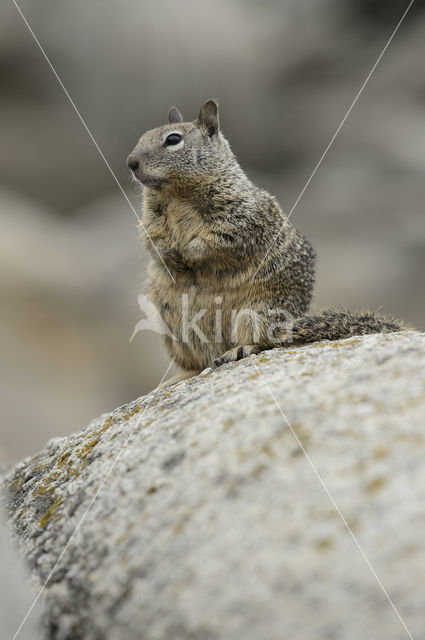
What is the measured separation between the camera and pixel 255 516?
1495 mm

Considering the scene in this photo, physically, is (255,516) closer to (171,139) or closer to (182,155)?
(182,155)

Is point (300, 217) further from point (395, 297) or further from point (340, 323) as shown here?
point (340, 323)

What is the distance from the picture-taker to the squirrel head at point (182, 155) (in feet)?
11.8

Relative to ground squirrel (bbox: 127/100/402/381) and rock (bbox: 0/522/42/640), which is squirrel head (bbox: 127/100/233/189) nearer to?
ground squirrel (bbox: 127/100/402/381)

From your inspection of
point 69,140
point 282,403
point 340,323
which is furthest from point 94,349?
point 282,403

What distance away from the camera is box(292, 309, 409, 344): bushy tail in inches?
115

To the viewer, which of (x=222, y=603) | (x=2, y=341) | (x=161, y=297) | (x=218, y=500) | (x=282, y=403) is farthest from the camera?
(x=2, y=341)

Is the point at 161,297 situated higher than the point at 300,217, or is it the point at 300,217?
the point at 161,297

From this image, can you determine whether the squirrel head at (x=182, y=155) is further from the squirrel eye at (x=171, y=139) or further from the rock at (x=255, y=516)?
the rock at (x=255, y=516)

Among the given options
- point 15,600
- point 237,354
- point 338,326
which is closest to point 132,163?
point 237,354

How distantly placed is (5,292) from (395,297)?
5839mm

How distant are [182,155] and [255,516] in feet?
9.00

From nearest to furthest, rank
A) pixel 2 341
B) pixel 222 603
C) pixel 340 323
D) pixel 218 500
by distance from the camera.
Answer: pixel 222 603, pixel 218 500, pixel 340 323, pixel 2 341

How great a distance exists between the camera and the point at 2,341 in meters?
7.98
